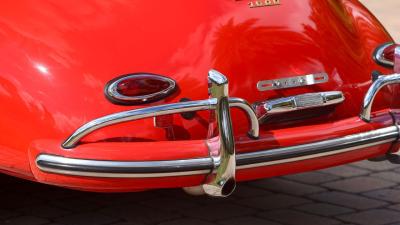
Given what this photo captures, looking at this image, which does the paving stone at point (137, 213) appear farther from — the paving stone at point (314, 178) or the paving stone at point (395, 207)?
the paving stone at point (395, 207)

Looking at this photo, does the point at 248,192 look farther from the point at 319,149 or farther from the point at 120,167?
the point at 120,167

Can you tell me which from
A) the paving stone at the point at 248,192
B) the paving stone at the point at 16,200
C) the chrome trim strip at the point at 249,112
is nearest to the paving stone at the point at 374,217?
the paving stone at the point at 248,192

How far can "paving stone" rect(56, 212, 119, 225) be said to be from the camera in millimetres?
4309

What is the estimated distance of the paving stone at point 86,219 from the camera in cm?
431

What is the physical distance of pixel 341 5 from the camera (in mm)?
4332

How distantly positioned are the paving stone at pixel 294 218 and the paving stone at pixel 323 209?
0.06 m

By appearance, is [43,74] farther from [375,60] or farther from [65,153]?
[375,60]

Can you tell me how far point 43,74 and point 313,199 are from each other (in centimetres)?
168

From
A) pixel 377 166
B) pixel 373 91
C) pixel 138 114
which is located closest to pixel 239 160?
pixel 138 114

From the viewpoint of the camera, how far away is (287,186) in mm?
4840

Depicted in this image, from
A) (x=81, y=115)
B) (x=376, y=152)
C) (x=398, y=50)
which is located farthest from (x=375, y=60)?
(x=81, y=115)

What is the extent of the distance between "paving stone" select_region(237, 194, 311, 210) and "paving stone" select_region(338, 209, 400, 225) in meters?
0.30

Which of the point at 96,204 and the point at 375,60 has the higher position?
the point at 375,60

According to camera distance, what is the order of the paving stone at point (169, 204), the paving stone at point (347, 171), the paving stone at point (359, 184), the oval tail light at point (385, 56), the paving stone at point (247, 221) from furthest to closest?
the paving stone at point (347, 171) → the paving stone at point (359, 184) → the paving stone at point (169, 204) → the paving stone at point (247, 221) → the oval tail light at point (385, 56)
